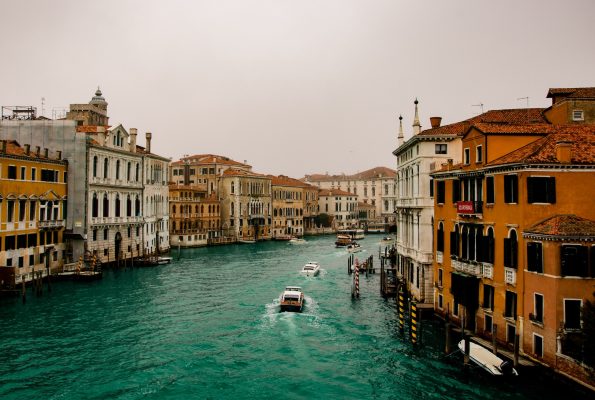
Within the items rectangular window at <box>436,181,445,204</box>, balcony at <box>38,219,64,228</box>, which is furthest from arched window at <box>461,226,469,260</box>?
balcony at <box>38,219,64,228</box>

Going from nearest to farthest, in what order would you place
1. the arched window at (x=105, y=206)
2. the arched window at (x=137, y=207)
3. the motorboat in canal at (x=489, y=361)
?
1. the motorboat in canal at (x=489, y=361)
2. the arched window at (x=105, y=206)
3. the arched window at (x=137, y=207)

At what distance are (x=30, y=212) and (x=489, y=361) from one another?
26.1 m

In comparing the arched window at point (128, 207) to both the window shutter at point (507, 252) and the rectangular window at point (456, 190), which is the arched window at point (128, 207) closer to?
the rectangular window at point (456, 190)

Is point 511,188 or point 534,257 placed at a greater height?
point 511,188

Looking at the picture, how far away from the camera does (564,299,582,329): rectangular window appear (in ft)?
43.7

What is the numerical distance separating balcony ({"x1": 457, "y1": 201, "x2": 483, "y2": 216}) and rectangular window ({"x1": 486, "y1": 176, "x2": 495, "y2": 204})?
38 cm

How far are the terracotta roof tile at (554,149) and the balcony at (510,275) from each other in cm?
322

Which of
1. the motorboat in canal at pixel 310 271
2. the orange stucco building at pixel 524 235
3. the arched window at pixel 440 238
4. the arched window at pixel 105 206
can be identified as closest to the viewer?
the orange stucco building at pixel 524 235

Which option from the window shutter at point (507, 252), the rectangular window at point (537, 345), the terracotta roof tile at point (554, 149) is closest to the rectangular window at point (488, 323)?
the window shutter at point (507, 252)

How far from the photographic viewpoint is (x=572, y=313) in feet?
43.9

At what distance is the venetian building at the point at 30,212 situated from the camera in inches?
1076

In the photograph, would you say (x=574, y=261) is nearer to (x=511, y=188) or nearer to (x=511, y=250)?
(x=511, y=250)

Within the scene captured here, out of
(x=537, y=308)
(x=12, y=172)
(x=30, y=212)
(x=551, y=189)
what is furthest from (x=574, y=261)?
(x=30, y=212)

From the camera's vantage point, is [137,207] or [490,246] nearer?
[490,246]
